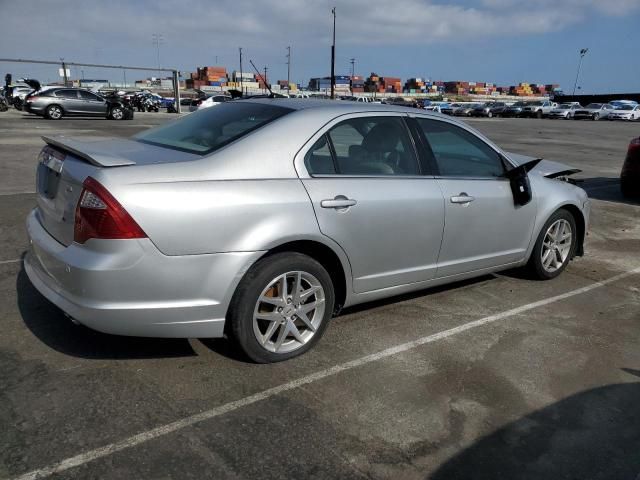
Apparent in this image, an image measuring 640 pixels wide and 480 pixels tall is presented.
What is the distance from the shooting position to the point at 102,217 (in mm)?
2727

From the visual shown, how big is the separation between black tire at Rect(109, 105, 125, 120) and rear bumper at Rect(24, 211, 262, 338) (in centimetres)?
2600

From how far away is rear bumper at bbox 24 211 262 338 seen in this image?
274cm

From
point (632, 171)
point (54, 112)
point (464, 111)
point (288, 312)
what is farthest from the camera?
point (464, 111)

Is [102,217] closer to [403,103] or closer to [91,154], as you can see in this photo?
[91,154]

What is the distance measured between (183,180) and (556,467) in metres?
2.29

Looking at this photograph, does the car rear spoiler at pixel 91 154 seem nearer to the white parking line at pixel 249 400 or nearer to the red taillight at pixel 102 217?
the red taillight at pixel 102 217

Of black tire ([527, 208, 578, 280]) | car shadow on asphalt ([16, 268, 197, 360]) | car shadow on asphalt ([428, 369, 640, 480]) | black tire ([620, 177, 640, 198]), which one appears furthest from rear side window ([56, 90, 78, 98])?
car shadow on asphalt ([428, 369, 640, 480])

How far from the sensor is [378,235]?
11.7ft

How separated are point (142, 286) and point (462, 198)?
238cm

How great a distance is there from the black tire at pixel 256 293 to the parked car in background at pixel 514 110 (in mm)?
53962

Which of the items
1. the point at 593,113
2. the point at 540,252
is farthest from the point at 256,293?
the point at 593,113

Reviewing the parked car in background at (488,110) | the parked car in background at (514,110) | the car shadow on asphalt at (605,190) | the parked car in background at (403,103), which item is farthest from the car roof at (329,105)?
the parked car in background at (514,110)

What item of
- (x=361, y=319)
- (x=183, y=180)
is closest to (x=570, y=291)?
(x=361, y=319)

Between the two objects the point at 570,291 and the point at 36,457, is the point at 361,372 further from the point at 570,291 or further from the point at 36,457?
the point at 570,291
